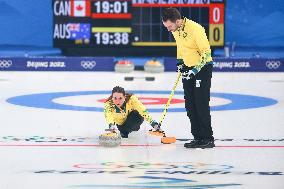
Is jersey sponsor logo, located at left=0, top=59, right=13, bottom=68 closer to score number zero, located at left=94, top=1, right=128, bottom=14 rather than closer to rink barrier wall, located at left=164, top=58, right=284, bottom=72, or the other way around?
score number zero, located at left=94, top=1, right=128, bottom=14

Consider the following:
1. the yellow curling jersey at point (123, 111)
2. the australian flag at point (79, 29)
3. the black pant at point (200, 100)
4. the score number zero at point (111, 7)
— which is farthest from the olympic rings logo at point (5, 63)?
the black pant at point (200, 100)

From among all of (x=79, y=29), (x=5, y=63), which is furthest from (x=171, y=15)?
(x=79, y=29)

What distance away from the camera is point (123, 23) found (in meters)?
24.0

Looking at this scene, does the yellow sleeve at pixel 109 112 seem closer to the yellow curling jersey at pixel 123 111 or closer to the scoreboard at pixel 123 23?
the yellow curling jersey at pixel 123 111

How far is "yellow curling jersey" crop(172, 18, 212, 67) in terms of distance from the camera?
8516 mm

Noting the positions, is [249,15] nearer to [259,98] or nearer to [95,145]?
[259,98]

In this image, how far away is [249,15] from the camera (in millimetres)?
33344

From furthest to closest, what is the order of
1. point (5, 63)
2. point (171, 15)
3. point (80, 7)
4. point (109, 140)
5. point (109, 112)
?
1. point (80, 7)
2. point (5, 63)
3. point (109, 112)
4. point (109, 140)
5. point (171, 15)

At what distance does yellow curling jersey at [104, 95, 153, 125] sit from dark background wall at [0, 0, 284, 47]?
77.8 ft

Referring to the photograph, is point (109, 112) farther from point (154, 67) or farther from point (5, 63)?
point (5, 63)

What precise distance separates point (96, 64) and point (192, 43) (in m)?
14.3

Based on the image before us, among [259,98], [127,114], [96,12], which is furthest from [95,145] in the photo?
[96,12]

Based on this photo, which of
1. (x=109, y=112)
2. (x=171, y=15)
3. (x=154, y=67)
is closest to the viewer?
(x=171, y=15)

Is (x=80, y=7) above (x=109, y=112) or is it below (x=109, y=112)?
above
